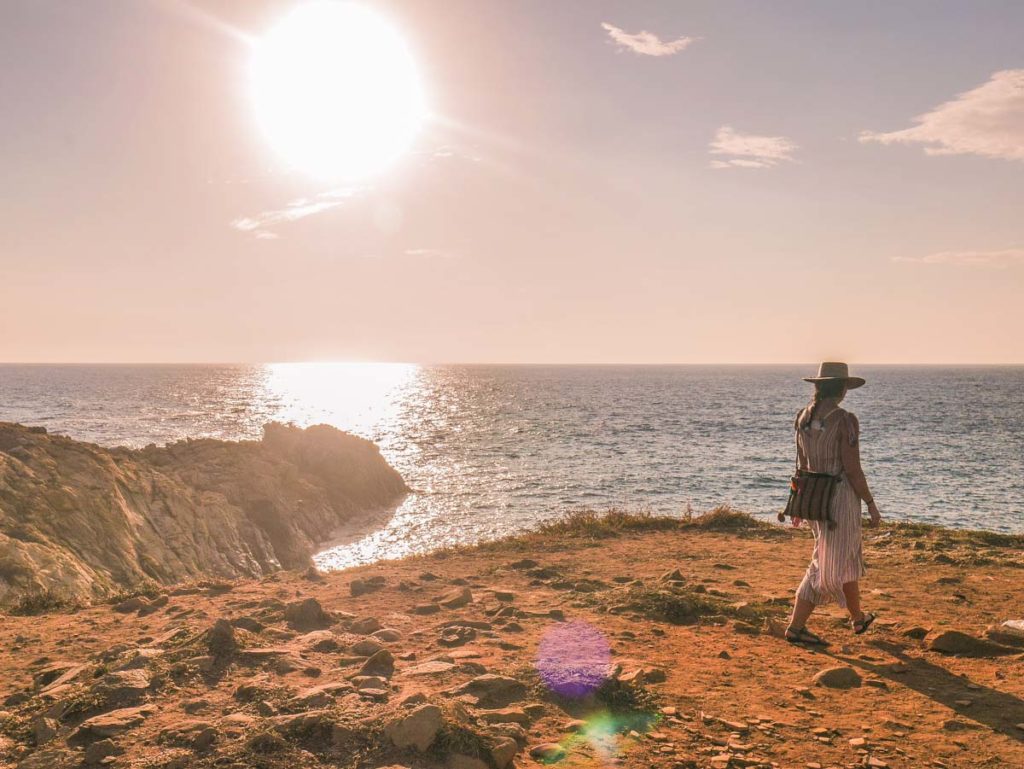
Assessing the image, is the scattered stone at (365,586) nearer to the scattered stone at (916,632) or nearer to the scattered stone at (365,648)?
the scattered stone at (365,648)

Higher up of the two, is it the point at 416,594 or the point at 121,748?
the point at 121,748

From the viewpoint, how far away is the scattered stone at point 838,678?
585cm

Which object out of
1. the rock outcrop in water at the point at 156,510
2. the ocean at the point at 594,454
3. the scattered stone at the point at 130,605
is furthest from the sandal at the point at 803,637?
the ocean at the point at 594,454

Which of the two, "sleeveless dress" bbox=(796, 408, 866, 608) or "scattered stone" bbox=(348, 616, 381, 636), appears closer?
"sleeveless dress" bbox=(796, 408, 866, 608)

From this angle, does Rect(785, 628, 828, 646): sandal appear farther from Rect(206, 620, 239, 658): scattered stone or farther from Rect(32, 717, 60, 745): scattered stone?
Rect(32, 717, 60, 745): scattered stone

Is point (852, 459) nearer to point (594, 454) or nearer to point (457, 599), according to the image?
point (457, 599)

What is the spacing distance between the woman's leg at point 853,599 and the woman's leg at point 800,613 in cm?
37

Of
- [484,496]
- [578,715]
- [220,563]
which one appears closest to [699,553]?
[578,715]

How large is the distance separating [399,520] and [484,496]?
5033 mm

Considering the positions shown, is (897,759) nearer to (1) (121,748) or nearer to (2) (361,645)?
(2) (361,645)

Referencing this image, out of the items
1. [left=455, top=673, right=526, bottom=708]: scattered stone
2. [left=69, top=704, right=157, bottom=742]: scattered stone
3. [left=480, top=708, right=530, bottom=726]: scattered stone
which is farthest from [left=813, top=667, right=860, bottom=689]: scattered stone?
[left=69, top=704, right=157, bottom=742]: scattered stone

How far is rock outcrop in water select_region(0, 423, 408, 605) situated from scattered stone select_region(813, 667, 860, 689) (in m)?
10.5

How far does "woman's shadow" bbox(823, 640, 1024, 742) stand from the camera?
16.6 ft

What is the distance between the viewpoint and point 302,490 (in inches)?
1115
